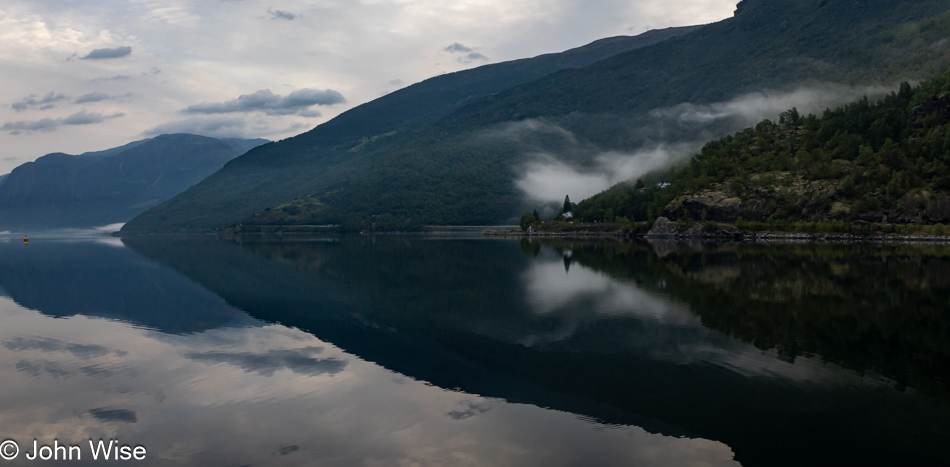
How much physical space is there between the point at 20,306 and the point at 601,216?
14280 centimetres

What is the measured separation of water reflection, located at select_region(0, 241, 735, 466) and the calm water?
71mm

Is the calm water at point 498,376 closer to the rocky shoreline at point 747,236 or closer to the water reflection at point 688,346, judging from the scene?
the water reflection at point 688,346

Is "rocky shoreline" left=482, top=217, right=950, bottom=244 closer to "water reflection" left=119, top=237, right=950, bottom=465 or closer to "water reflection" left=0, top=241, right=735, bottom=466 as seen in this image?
"water reflection" left=119, top=237, right=950, bottom=465

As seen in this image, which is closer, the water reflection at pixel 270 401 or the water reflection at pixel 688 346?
the water reflection at pixel 270 401

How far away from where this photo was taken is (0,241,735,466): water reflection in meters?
12.4

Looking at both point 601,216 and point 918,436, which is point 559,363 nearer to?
point 918,436

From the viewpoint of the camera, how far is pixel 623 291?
34844 millimetres

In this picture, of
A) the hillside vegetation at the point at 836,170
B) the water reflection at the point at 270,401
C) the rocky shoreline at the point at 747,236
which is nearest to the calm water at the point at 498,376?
the water reflection at the point at 270,401

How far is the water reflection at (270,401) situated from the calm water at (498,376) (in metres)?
0.07

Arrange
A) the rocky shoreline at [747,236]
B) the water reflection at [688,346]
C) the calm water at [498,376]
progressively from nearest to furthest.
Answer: the calm water at [498,376] < the water reflection at [688,346] < the rocky shoreline at [747,236]

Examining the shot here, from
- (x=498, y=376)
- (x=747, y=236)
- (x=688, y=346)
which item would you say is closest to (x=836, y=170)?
(x=747, y=236)

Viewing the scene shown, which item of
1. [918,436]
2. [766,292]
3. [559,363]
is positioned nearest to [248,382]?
[559,363]

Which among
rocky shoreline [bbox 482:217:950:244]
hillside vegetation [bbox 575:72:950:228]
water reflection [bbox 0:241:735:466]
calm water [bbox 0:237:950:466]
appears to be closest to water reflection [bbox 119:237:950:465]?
calm water [bbox 0:237:950:466]

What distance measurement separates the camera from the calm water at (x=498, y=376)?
41.2 feet
